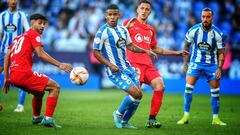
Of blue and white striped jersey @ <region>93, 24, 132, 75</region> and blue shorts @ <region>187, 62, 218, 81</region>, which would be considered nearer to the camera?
blue and white striped jersey @ <region>93, 24, 132, 75</region>

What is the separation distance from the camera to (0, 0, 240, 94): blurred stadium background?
21828 mm

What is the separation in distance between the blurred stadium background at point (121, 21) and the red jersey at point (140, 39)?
10.3m

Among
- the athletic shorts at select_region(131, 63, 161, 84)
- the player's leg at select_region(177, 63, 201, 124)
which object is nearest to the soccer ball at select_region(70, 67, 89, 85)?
the athletic shorts at select_region(131, 63, 161, 84)

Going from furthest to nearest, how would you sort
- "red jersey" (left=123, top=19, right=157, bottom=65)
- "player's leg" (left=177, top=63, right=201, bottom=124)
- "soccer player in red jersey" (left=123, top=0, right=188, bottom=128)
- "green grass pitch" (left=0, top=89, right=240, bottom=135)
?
1. "player's leg" (left=177, top=63, right=201, bottom=124)
2. "red jersey" (left=123, top=19, right=157, bottom=65)
3. "soccer player in red jersey" (left=123, top=0, right=188, bottom=128)
4. "green grass pitch" (left=0, top=89, right=240, bottom=135)

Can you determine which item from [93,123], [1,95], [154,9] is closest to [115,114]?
[93,123]

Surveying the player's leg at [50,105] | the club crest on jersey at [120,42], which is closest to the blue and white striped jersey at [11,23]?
A: the player's leg at [50,105]

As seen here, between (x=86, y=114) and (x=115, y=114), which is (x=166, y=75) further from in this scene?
(x=115, y=114)

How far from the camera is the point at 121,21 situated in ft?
77.4

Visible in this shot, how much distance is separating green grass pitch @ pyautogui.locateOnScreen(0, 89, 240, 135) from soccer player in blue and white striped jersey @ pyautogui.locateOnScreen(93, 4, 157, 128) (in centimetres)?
47

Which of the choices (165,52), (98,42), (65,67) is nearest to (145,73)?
(165,52)

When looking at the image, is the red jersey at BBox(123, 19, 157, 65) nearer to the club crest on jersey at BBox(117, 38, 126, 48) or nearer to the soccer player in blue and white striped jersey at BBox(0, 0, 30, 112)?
the club crest on jersey at BBox(117, 38, 126, 48)

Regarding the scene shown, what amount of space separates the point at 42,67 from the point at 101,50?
1224cm

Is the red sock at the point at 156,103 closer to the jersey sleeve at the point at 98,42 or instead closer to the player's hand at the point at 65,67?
the jersey sleeve at the point at 98,42

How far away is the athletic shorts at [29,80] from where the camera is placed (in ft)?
33.1
